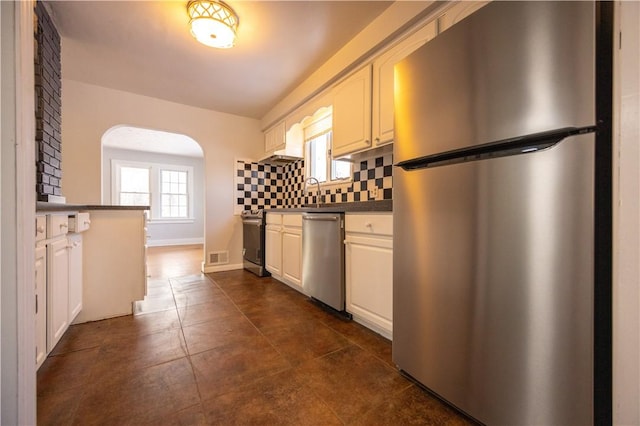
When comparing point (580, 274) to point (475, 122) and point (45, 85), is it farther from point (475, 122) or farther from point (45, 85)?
point (45, 85)

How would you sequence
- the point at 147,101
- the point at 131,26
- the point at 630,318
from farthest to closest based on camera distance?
the point at 147,101 < the point at 131,26 < the point at 630,318

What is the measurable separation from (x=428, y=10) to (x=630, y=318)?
1.72 m

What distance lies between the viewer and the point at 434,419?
3.20ft

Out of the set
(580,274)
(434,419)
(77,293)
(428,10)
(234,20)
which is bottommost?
(434,419)

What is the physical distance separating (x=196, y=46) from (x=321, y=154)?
1.64m

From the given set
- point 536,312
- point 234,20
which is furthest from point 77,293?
point 536,312

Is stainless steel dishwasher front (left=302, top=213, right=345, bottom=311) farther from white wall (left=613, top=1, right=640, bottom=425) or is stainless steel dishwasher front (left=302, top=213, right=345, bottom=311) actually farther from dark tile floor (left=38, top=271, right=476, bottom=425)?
white wall (left=613, top=1, right=640, bottom=425)

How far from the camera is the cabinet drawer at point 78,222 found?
158 cm

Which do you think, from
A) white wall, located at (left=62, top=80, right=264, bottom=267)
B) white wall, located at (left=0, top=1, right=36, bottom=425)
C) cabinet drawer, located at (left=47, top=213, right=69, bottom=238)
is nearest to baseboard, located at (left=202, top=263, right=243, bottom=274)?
white wall, located at (left=62, top=80, right=264, bottom=267)

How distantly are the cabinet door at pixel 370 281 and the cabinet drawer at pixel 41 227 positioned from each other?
1.62 meters

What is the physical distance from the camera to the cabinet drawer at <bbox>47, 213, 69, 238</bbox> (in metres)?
1.25

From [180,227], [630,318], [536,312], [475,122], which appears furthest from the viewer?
[180,227]

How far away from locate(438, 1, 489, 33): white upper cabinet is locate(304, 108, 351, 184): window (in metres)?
1.41

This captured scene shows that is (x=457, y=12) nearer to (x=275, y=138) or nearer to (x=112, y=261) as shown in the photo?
(x=275, y=138)
